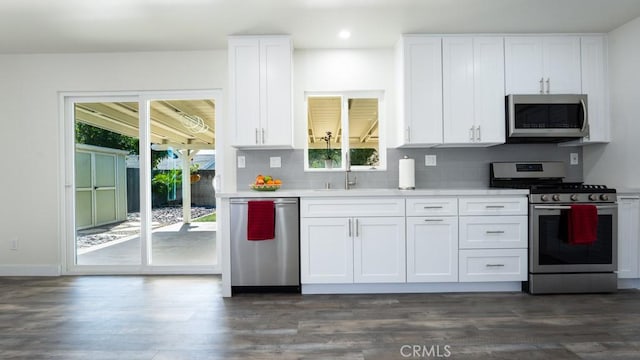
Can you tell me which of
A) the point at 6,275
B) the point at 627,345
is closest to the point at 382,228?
A: the point at 627,345

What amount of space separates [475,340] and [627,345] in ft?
2.85

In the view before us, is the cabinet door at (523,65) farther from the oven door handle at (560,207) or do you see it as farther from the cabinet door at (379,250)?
the cabinet door at (379,250)

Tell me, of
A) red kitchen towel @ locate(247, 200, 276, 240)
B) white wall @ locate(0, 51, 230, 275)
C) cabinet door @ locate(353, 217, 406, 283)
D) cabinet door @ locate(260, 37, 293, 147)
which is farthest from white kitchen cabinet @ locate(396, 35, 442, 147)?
white wall @ locate(0, 51, 230, 275)

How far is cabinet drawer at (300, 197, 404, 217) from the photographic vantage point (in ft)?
9.82

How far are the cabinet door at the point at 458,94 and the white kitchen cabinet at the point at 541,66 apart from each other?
1.22 ft

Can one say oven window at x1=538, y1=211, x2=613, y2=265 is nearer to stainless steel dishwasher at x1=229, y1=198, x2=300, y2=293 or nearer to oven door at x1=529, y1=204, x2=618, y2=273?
oven door at x1=529, y1=204, x2=618, y2=273

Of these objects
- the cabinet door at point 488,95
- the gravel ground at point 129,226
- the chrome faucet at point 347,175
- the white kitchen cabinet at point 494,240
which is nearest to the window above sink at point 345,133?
the chrome faucet at point 347,175

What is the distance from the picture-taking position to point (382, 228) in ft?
9.82

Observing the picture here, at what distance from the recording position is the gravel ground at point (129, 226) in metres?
3.85

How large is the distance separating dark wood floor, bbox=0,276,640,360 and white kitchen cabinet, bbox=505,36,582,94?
1884 millimetres

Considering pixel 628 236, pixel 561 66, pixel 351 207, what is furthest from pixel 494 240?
pixel 561 66

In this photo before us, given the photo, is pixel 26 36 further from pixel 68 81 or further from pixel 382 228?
pixel 382 228

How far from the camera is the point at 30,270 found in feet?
12.3

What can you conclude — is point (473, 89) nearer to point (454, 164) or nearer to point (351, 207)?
point (454, 164)
